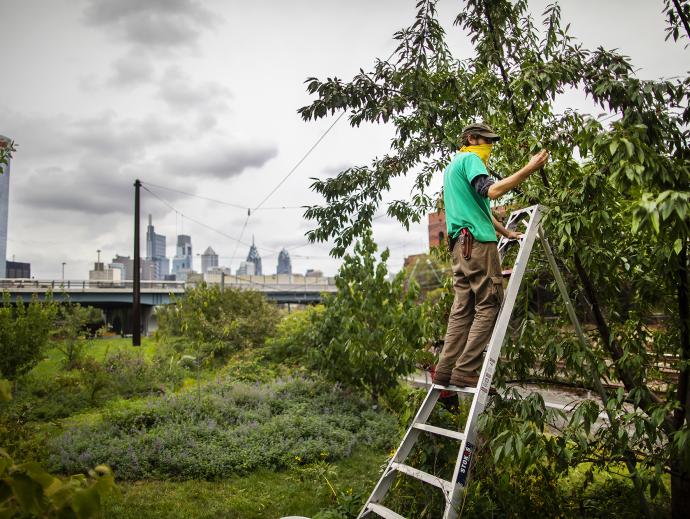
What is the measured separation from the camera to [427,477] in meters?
3.19

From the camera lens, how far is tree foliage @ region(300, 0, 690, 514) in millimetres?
3119

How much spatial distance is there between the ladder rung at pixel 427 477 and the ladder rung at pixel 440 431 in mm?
294

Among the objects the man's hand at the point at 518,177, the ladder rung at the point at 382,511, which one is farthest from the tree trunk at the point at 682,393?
the ladder rung at the point at 382,511

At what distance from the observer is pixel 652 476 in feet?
11.0

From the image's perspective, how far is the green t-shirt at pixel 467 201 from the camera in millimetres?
3721

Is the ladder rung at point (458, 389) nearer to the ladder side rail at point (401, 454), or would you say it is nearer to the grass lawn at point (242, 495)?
the ladder side rail at point (401, 454)

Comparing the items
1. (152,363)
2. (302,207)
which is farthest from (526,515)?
(152,363)

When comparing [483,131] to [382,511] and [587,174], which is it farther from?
[382,511]

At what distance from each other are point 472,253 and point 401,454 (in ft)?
5.59

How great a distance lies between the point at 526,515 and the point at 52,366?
1556cm

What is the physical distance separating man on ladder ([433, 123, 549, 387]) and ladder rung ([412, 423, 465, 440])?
1.31ft

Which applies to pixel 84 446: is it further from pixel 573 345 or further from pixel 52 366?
pixel 52 366

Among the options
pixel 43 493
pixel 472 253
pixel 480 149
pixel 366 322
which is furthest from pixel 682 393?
pixel 366 322

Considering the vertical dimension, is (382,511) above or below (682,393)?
below
